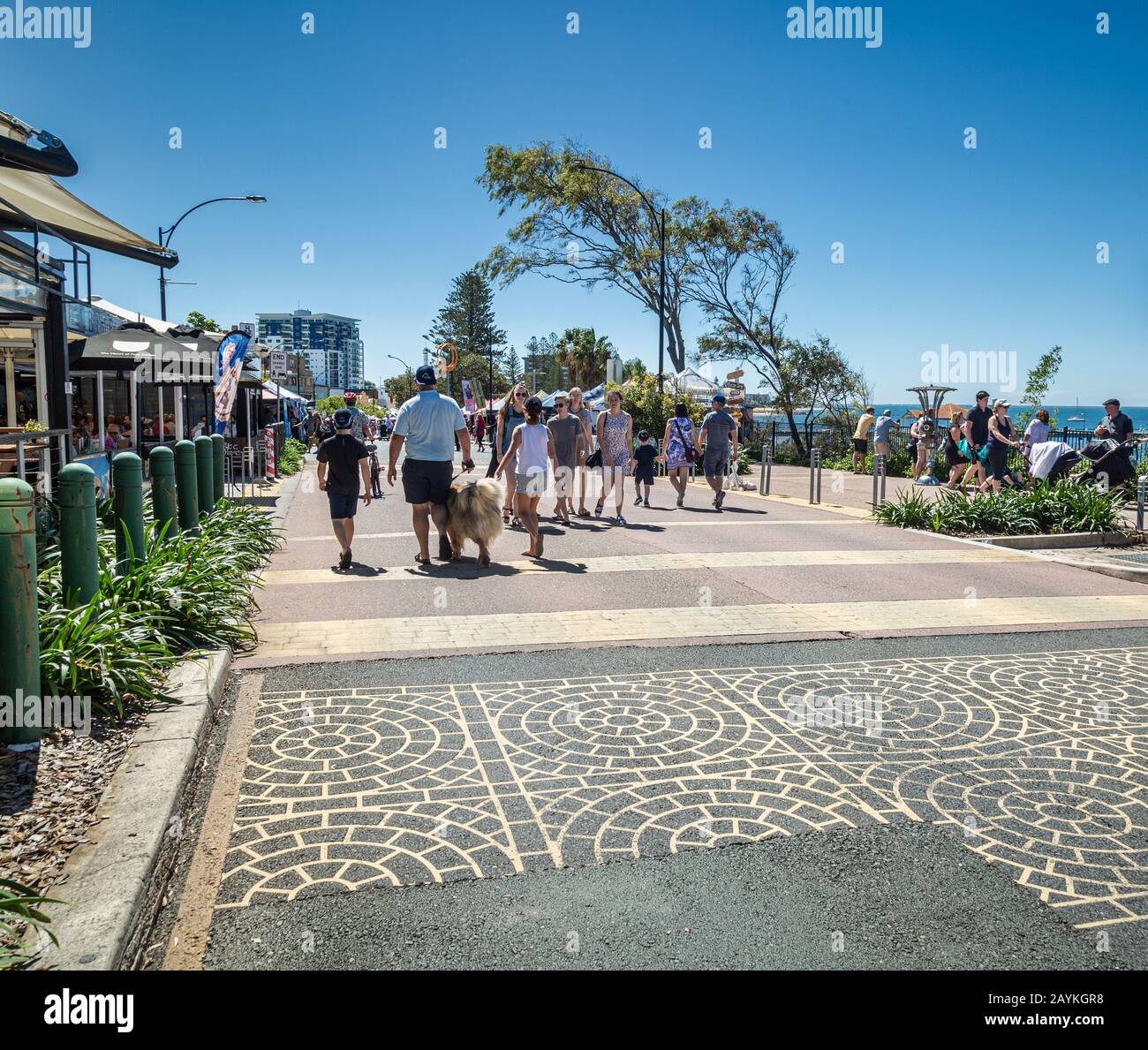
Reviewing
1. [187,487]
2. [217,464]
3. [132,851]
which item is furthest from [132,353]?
[132,851]

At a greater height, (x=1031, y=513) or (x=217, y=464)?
(x=217, y=464)

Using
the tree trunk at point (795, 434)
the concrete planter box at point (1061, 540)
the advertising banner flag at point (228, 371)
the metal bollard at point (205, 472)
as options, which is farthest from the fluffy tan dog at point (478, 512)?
the tree trunk at point (795, 434)

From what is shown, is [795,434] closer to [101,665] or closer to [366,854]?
[101,665]

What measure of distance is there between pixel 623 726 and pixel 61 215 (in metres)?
7.23

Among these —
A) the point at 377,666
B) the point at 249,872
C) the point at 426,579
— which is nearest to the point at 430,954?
the point at 249,872

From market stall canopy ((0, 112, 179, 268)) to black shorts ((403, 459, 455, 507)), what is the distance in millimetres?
3614

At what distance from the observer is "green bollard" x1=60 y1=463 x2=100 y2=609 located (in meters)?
5.09

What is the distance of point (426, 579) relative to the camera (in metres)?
9.14

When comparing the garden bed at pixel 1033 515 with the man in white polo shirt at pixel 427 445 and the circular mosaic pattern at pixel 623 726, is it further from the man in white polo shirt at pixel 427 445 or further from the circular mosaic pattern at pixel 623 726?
the circular mosaic pattern at pixel 623 726

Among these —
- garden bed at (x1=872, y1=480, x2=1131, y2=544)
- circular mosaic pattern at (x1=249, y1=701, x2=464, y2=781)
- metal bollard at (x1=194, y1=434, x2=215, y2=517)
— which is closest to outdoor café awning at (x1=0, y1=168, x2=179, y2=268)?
metal bollard at (x1=194, y1=434, x2=215, y2=517)

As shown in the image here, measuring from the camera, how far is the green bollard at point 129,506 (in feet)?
20.3

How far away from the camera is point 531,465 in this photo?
1053 cm

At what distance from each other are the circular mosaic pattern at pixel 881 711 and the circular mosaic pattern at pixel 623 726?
0.33 metres

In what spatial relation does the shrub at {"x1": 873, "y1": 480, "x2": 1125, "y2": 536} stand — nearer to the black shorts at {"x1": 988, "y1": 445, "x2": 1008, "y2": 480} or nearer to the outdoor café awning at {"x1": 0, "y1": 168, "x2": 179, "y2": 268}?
the black shorts at {"x1": 988, "y1": 445, "x2": 1008, "y2": 480}
